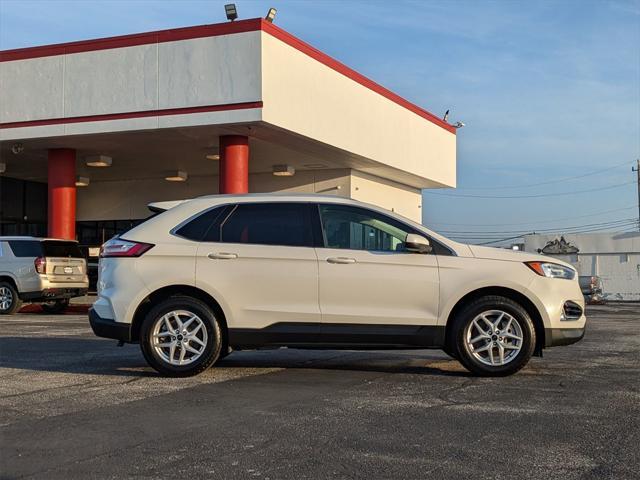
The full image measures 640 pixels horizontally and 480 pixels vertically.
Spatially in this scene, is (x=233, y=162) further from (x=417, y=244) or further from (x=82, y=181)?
(x=417, y=244)

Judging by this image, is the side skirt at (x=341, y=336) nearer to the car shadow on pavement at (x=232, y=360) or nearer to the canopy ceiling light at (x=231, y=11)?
the car shadow on pavement at (x=232, y=360)

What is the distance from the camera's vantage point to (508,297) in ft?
24.1

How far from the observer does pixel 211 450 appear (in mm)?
4617

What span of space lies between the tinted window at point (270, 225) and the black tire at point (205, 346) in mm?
770

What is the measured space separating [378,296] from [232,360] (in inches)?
94.2

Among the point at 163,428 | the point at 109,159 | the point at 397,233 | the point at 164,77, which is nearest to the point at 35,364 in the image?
the point at 163,428

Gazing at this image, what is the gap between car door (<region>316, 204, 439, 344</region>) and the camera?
7.18m

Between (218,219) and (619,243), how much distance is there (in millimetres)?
51040

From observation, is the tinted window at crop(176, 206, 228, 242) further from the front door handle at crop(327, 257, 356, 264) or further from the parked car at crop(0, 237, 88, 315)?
the parked car at crop(0, 237, 88, 315)

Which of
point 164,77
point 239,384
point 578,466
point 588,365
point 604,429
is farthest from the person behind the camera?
point 164,77

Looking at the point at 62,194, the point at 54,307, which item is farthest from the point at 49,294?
the point at 62,194

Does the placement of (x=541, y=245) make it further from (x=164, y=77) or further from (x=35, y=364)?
(x=35, y=364)

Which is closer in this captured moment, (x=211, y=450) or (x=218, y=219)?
(x=211, y=450)

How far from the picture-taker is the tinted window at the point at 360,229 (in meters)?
7.38
